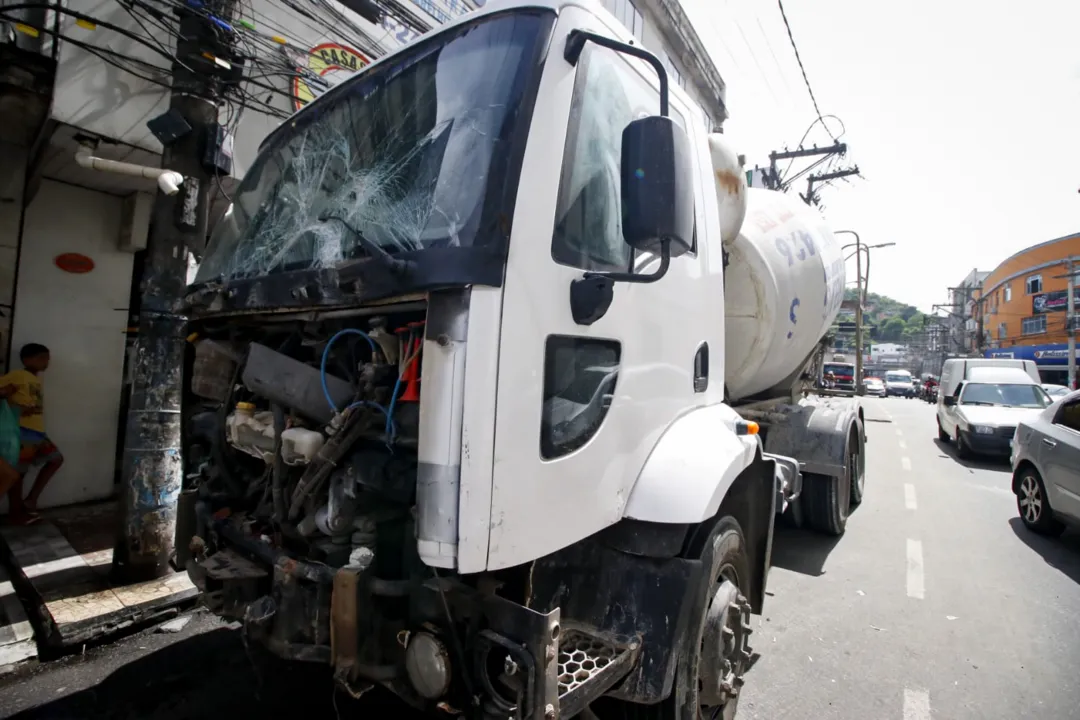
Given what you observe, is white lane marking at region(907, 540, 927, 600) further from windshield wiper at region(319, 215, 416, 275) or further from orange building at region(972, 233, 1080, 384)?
orange building at region(972, 233, 1080, 384)

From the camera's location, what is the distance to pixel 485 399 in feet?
5.20

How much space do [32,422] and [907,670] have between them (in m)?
7.39

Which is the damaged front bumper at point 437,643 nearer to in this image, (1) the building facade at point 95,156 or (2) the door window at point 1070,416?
(1) the building facade at point 95,156

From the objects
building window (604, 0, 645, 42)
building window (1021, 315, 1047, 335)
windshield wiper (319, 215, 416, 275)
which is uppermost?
building window (604, 0, 645, 42)

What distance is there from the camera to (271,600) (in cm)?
198

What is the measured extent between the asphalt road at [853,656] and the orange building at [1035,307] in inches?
1429

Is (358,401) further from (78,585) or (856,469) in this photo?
(856,469)

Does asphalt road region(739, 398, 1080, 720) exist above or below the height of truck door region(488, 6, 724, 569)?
below

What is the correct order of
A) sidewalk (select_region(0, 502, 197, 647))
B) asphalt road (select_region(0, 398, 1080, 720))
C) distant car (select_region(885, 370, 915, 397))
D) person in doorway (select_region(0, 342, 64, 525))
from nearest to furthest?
asphalt road (select_region(0, 398, 1080, 720))
sidewalk (select_region(0, 502, 197, 647))
person in doorway (select_region(0, 342, 64, 525))
distant car (select_region(885, 370, 915, 397))

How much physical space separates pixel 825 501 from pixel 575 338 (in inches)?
182

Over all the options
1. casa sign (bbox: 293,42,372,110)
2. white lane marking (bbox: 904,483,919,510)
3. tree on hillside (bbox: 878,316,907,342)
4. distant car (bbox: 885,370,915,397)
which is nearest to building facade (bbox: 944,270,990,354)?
distant car (bbox: 885,370,915,397)

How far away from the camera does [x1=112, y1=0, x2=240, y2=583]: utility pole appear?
4199mm

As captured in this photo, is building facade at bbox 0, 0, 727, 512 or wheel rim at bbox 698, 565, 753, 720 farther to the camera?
building facade at bbox 0, 0, 727, 512

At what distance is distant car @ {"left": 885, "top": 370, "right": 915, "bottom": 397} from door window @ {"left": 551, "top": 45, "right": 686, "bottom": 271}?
134 ft
